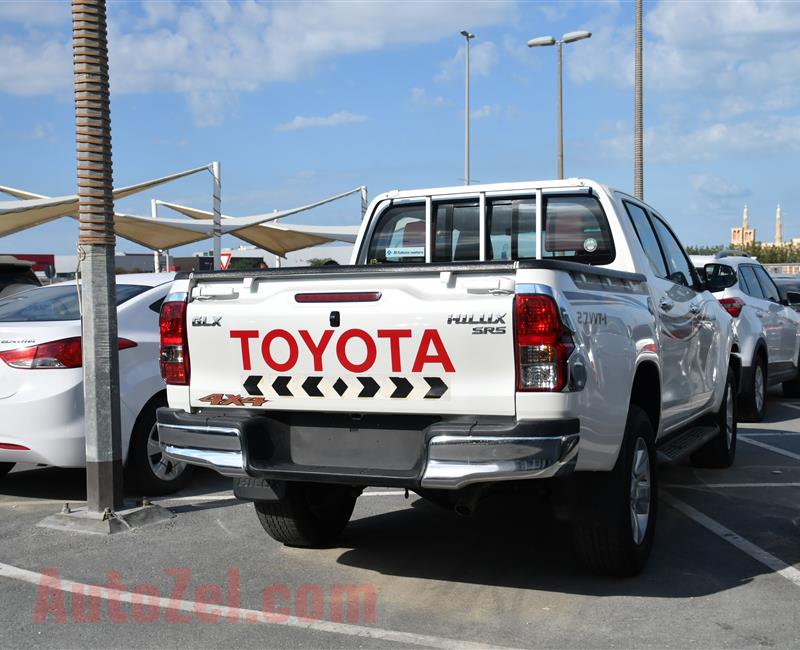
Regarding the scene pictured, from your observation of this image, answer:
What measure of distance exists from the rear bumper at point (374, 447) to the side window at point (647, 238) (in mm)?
2466

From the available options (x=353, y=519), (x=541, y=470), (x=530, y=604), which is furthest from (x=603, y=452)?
(x=353, y=519)

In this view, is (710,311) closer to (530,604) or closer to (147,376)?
(530,604)

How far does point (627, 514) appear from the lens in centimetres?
480

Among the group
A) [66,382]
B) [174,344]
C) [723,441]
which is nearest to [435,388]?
[174,344]

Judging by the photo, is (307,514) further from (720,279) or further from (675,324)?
(720,279)

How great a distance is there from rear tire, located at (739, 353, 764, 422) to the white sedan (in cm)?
632

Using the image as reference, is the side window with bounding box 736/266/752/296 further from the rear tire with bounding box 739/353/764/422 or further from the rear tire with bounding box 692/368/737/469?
the rear tire with bounding box 692/368/737/469

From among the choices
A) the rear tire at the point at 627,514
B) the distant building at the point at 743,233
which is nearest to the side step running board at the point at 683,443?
the rear tire at the point at 627,514

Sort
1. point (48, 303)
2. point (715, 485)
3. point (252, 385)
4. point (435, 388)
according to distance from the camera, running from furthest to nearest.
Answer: point (715, 485) → point (48, 303) → point (252, 385) → point (435, 388)

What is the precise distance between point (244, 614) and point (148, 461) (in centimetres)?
268

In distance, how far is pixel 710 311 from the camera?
7.47 metres

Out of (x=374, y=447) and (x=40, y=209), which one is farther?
(x=40, y=209)

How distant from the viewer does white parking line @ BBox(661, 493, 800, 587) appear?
17.0 feet

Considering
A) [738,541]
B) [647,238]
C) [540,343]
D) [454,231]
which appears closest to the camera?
[540,343]
